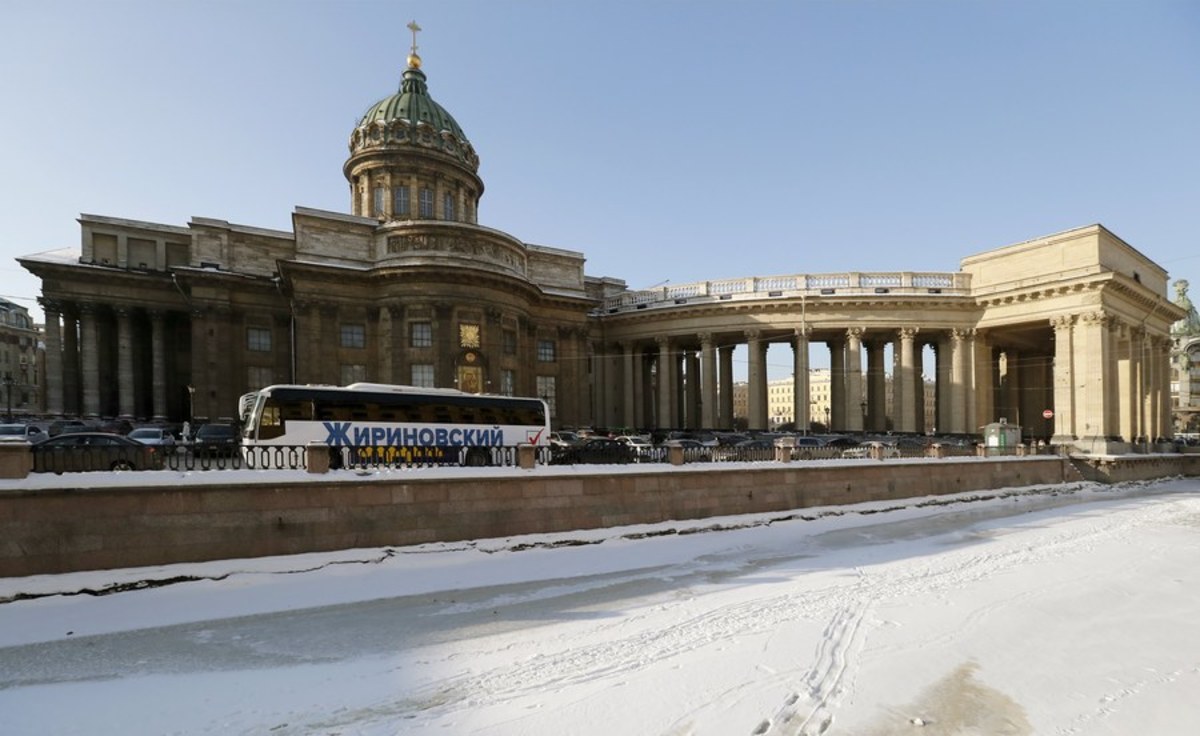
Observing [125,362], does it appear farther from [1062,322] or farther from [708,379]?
[1062,322]

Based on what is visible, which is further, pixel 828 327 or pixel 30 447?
pixel 828 327

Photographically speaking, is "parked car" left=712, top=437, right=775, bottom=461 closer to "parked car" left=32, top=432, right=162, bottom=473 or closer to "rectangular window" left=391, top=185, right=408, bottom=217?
"parked car" left=32, top=432, right=162, bottom=473

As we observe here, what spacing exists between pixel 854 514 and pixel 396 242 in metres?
31.5

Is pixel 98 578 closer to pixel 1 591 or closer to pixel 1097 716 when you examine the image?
pixel 1 591

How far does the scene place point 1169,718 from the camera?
6.55 metres

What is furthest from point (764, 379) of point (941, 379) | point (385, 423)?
point (385, 423)

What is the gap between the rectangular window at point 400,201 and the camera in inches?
1918

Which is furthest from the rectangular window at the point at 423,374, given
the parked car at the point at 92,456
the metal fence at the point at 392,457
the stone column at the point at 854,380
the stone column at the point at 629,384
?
the stone column at the point at 854,380

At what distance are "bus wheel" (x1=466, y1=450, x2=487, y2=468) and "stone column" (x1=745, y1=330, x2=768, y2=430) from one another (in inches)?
1147

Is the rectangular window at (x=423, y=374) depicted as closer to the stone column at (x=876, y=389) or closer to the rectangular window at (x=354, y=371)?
the rectangular window at (x=354, y=371)

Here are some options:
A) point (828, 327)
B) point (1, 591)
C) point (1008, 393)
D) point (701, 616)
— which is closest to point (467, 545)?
point (701, 616)

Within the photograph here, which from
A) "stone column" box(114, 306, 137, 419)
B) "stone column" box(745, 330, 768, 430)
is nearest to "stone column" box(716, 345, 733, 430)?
"stone column" box(745, 330, 768, 430)

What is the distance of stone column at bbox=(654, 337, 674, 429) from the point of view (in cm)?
4653

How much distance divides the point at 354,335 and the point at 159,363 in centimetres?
1575
